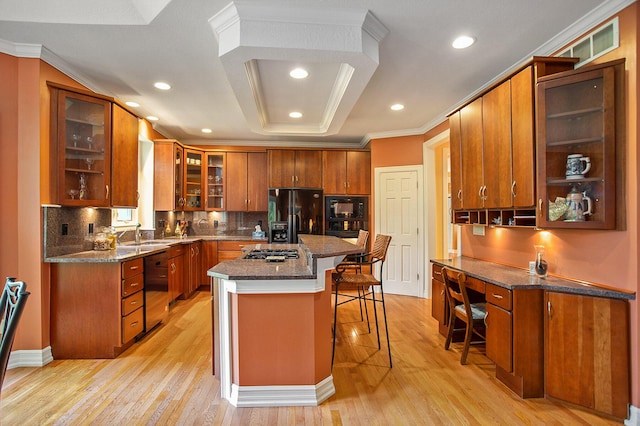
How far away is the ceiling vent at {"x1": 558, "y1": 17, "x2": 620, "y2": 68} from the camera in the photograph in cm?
211

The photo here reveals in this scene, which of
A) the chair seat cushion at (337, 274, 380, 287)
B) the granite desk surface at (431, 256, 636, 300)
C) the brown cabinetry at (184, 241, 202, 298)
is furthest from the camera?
the brown cabinetry at (184, 241, 202, 298)

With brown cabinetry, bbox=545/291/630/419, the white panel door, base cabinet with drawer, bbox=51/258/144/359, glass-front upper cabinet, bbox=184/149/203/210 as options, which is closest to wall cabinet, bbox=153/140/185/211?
glass-front upper cabinet, bbox=184/149/203/210

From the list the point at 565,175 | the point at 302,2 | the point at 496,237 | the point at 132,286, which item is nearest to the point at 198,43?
the point at 302,2

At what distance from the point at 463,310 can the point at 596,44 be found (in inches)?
85.3

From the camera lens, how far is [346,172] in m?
5.57

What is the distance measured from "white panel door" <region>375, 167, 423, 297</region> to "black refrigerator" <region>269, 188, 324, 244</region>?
3.50 ft

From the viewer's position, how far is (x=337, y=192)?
554 centimetres

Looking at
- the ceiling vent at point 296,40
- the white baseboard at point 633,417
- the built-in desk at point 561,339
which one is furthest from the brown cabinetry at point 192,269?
the white baseboard at point 633,417

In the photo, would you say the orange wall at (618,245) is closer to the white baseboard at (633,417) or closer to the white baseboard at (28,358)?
the white baseboard at (633,417)

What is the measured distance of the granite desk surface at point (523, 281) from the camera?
6.63ft

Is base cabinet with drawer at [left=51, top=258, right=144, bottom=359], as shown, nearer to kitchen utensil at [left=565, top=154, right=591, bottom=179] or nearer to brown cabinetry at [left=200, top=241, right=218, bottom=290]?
brown cabinetry at [left=200, top=241, right=218, bottom=290]

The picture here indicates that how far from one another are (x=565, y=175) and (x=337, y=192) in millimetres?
3548

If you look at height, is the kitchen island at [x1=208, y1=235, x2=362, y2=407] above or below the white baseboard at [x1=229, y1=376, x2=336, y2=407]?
above

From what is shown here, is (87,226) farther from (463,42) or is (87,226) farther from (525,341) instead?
(525,341)
